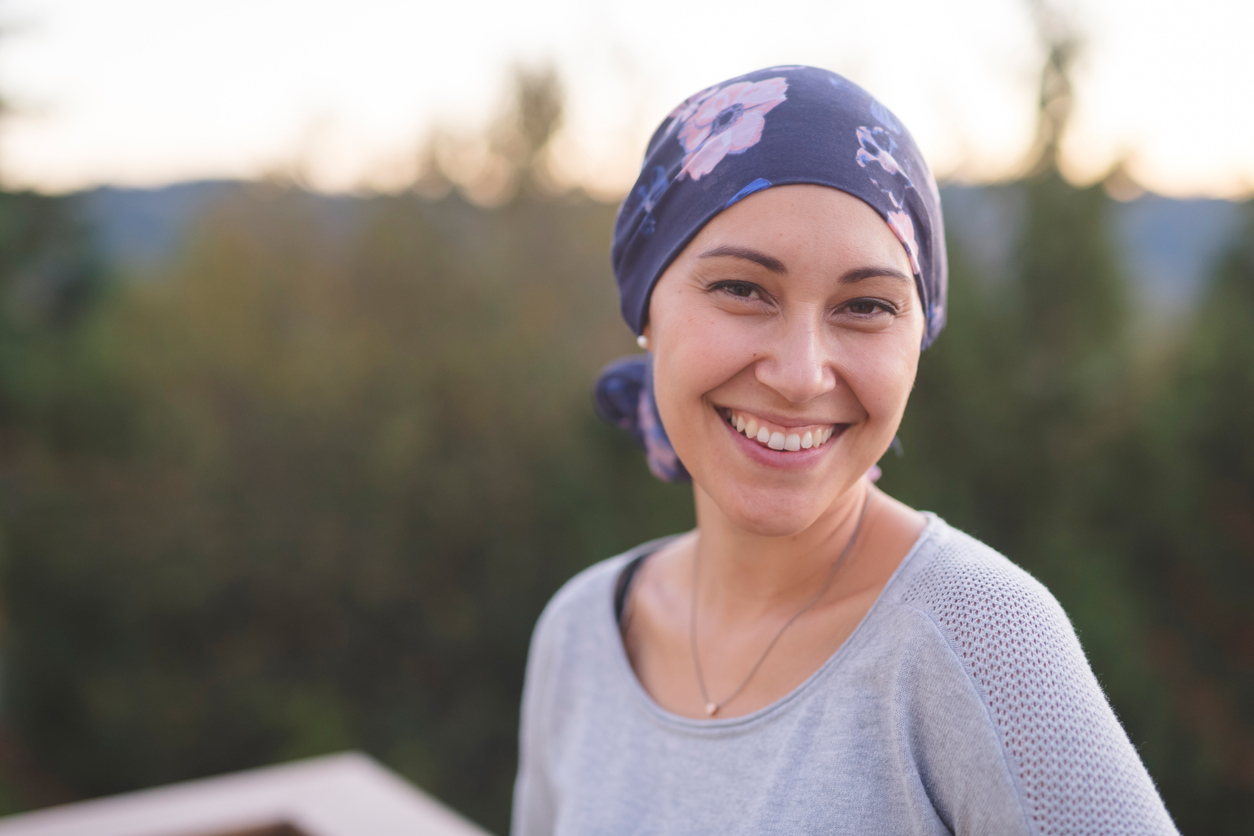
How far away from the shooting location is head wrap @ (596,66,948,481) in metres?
1.02

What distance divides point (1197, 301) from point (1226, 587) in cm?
155

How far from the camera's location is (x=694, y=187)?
3.58 ft

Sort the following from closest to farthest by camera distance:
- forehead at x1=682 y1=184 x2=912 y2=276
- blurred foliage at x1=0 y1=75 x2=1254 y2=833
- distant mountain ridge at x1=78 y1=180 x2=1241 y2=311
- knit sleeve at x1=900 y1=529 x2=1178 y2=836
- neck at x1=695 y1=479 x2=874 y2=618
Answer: knit sleeve at x1=900 y1=529 x2=1178 y2=836 → forehead at x1=682 y1=184 x2=912 y2=276 → neck at x1=695 y1=479 x2=874 y2=618 → distant mountain ridge at x1=78 y1=180 x2=1241 y2=311 → blurred foliage at x1=0 y1=75 x2=1254 y2=833

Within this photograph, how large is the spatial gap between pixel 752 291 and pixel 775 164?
14 centimetres

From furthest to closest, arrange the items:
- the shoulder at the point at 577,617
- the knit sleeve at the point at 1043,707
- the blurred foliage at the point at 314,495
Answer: the blurred foliage at the point at 314,495, the shoulder at the point at 577,617, the knit sleeve at the point at 1043,707

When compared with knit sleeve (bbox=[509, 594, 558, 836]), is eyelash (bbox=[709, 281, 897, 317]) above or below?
above

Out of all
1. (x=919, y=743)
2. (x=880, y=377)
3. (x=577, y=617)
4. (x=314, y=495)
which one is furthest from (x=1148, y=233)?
(x=314, y=495)

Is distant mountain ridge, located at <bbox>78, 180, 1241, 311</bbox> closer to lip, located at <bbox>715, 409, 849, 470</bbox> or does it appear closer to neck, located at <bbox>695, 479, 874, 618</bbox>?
neck, located at <bbox>695, 479, 874, 618</bbox>

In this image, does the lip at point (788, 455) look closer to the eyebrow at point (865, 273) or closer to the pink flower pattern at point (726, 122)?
the eyebrow at point (865, 273)

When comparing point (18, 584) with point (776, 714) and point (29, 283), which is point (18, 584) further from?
point (776, 714)

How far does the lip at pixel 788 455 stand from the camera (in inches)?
41.9

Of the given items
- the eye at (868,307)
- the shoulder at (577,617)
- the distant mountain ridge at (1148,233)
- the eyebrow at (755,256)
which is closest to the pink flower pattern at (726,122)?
the eyebrow at (755,256)

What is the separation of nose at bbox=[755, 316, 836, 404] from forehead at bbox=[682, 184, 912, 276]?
0.22 feet

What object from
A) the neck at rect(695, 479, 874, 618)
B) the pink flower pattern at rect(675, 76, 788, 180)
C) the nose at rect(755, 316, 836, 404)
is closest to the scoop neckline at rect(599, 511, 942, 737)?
the neck at rect(695, 479, 874, 618)
